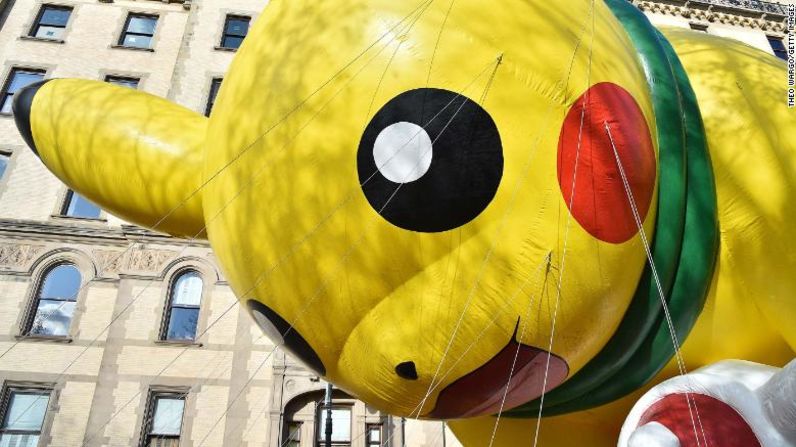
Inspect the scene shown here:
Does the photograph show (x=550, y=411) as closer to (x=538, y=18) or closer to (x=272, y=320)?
(x=272, y=320)

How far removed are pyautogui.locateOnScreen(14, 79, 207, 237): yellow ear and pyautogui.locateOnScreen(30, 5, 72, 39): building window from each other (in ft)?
51.2

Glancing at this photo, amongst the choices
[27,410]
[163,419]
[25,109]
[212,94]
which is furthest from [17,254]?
[25,109]

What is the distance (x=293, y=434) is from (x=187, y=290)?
423 cm

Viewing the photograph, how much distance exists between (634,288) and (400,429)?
10337mm

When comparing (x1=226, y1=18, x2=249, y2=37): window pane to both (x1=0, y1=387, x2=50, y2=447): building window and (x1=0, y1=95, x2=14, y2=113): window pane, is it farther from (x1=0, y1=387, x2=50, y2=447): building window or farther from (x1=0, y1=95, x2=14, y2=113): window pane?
(x1=0, y1=387, x2=50, y2=447): building window

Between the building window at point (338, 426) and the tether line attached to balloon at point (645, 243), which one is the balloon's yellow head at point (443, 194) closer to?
the tether line attached to balloon at point (645, 243)

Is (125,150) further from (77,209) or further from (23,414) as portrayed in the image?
(77,209)

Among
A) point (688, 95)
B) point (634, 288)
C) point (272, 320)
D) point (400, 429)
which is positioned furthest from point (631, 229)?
point (400, 429)

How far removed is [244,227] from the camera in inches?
108

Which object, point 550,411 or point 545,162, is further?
point 550,411

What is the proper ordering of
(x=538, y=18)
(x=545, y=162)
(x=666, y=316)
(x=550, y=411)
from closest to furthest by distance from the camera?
(x=545, y=162)
(x=538, y=18)
(x=666, y=316)
(x=550, y=411)

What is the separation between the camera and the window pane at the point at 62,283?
1285 centimetres

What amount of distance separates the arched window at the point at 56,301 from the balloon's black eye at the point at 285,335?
11289 mm

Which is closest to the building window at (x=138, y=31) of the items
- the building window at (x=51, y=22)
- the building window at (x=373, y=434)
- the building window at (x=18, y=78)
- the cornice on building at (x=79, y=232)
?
the building window at (x=51, y=22)
